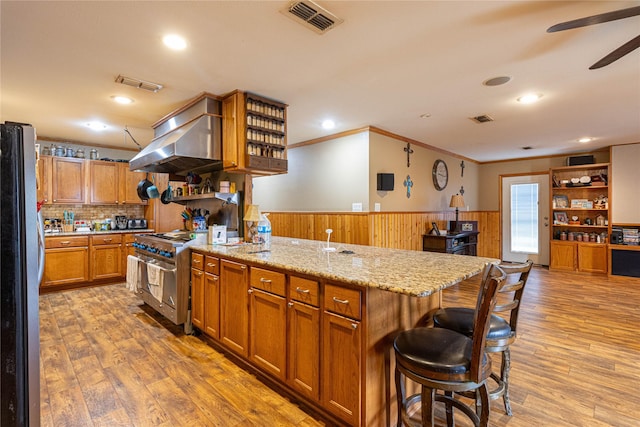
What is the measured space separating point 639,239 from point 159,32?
7.84 m

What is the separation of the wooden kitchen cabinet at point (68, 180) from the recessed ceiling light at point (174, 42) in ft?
13.2

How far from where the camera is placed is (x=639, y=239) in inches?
218

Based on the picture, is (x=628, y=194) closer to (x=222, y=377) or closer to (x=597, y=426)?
(x=597, y=426)

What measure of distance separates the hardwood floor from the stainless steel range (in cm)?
22

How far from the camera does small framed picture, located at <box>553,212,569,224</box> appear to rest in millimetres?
6535

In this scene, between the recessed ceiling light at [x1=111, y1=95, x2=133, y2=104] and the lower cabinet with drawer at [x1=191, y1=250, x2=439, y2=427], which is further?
the recessed ceiling light at [x1=111, y1=95, x2=133, y2=104]

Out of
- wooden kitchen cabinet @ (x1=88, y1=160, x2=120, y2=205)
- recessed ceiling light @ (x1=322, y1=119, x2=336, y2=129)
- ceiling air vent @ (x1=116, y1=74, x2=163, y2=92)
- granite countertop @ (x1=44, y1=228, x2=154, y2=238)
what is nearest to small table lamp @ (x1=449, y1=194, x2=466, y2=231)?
recessed ceiling light @ (x1=322, y1=119, x2=336, y2=129)

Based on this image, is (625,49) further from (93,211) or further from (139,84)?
(93,211)

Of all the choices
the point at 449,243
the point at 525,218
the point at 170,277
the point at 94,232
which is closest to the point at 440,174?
the point at 449,243

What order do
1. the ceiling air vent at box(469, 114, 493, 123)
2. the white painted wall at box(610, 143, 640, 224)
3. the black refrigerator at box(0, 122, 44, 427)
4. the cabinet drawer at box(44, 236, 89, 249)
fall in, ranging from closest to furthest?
1. the black refrigerator at box(0, 122, 44, 427)
2. the ceiling air vent at box(469, 114, 493, 123)
3. the cabinet drawer at box(44, 236, 89, 249)
4. the white painted wall at box(610, 143, 640, 224)

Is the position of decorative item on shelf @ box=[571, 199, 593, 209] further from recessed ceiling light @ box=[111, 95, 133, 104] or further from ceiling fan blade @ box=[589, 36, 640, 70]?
recessed ceiling light @ box=[111, 95, 133, 104]

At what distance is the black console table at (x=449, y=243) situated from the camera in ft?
16.9

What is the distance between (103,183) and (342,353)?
543 cm

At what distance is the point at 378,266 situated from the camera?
1.97 m
